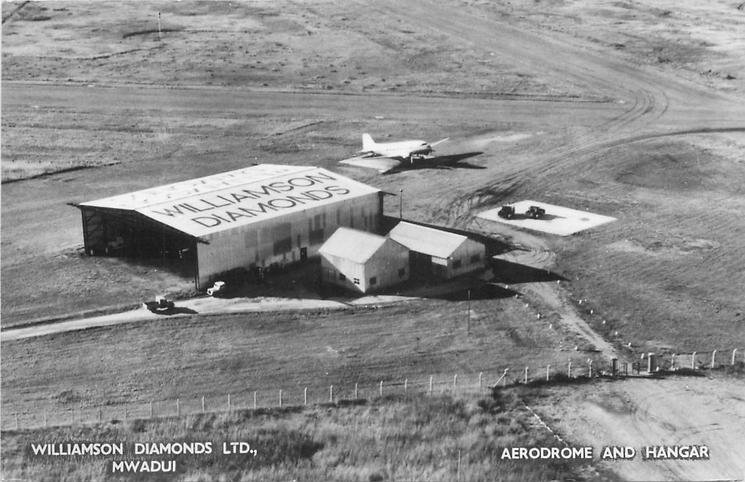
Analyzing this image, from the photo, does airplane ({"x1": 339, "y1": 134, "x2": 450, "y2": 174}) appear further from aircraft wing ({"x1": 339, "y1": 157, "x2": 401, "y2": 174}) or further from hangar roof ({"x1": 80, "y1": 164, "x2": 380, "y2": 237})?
hangar roof ({"x1": 80, "y1": 164, "x2": 380, "y2": 237})

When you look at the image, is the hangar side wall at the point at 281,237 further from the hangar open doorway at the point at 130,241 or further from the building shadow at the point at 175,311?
the hangar open doorway at the point at 130,241

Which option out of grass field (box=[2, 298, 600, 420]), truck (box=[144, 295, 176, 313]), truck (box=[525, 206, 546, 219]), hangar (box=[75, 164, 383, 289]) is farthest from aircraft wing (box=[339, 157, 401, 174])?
truck (box=[144, 295, 176, 313])

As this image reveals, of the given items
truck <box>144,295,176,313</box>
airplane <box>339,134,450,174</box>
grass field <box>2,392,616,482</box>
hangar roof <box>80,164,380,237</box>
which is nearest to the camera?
grass field <box>2,392,616,482</box>

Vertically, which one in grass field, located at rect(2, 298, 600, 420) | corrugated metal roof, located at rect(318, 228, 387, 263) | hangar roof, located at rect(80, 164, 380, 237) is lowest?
grass field, located at rect(2, 298, 600, 420)

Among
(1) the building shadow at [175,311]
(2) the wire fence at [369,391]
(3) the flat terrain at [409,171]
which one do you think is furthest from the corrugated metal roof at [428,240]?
(1) the building shadow at [175,311]

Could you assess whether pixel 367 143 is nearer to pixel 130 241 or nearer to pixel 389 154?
pixel 389 154

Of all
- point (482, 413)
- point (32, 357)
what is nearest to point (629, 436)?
point (482, 413)

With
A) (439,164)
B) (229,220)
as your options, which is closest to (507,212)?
(439,164)

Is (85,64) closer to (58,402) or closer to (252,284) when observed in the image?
(252,284)
